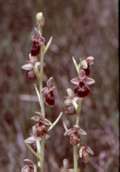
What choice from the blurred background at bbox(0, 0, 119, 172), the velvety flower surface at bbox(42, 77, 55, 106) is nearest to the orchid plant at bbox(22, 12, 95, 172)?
the velvety flower surface at bbox(42, 77, 55, 106)

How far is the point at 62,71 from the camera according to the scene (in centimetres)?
558

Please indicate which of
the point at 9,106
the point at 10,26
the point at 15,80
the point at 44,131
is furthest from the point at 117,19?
the point at 44,131

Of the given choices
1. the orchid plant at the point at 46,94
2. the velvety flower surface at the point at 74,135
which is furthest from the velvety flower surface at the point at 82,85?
the velvety flower surface at the point at 74,135

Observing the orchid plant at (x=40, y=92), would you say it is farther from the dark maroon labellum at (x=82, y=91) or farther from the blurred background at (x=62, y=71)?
the blurred background at (x=62, y=71)

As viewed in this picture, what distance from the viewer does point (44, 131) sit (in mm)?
2398

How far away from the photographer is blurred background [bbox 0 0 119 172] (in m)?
4.41

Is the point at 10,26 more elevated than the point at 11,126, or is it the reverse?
the point at 10,26

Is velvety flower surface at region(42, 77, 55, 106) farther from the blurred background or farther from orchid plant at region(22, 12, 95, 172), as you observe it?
the blurred background

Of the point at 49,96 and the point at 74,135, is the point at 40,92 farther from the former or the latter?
the point at 74,135

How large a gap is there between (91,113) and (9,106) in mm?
603

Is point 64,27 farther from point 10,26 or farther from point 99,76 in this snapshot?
point 99,76

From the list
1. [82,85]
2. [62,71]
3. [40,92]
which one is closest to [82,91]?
[82,85]

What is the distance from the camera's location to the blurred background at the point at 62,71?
4.41 metres

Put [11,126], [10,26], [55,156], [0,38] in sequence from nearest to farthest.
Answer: [55,156]
[11,126]
[0,38]
[10,26]
